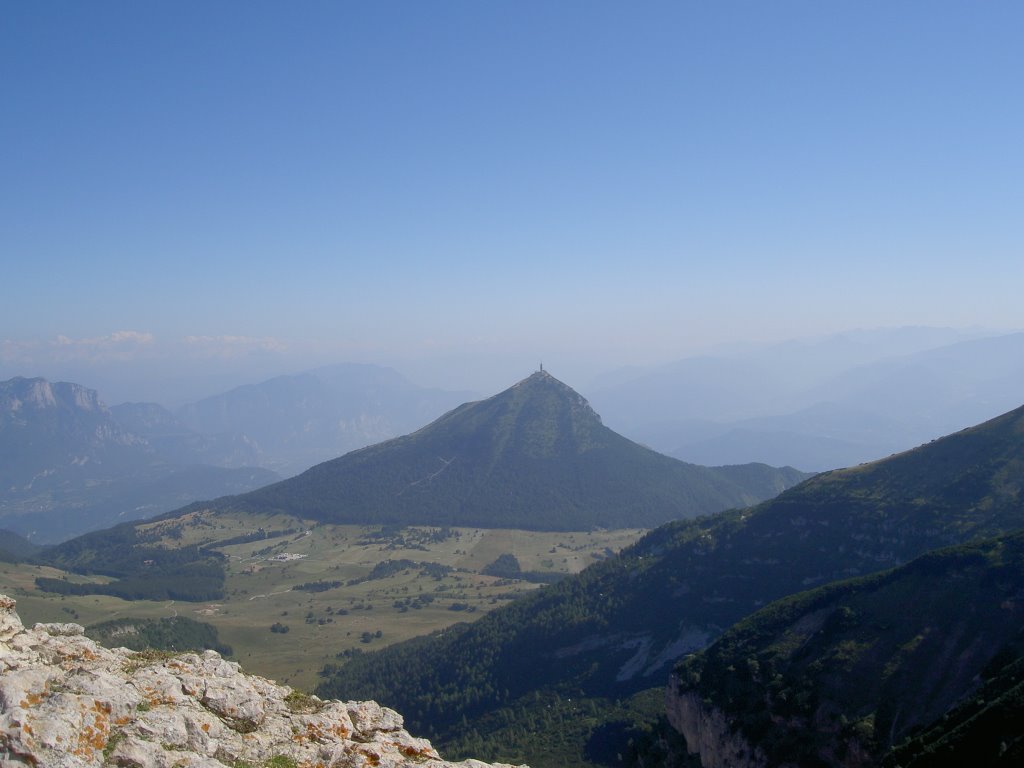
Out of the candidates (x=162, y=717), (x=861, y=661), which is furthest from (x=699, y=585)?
(x=162, y=717)

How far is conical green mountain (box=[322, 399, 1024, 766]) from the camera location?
10588cm

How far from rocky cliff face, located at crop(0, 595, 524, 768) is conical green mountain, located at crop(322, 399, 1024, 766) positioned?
7096cm

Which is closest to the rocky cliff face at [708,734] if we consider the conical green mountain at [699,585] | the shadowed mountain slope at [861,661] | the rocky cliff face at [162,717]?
the shadowed mountain slope at [861,661]

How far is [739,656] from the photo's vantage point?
229 ft

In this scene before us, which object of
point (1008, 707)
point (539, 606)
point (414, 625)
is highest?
point (1008, 707)

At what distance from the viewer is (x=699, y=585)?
12500 centimetres

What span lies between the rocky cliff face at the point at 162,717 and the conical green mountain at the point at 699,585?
2794 inches

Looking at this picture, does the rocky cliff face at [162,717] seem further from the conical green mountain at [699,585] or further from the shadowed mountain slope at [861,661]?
the conical green mountain at [699,585]

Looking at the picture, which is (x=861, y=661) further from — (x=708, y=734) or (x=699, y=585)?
(x=699, y=585)

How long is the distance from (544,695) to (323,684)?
49764 millimetres

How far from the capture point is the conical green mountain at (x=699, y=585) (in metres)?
106

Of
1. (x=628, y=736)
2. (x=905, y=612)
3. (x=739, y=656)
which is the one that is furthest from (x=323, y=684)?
(x=905, y=612)

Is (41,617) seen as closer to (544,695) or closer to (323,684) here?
(323,684)

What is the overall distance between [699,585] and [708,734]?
63.5 m
